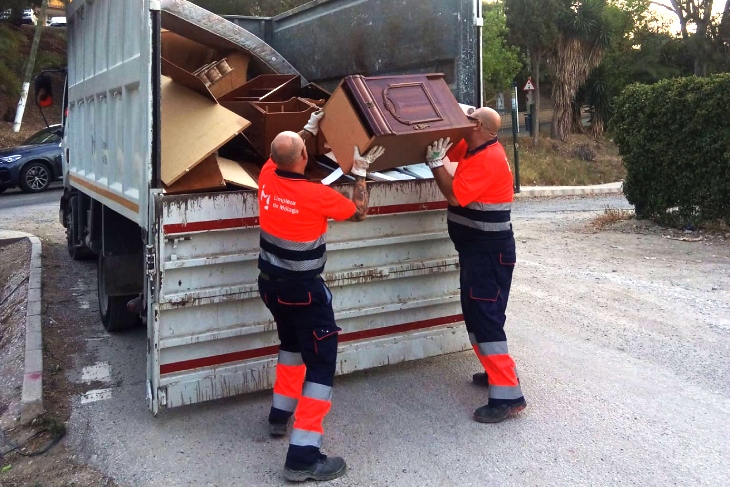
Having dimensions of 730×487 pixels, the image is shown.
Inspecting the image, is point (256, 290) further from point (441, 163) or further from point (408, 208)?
point (441, 163)

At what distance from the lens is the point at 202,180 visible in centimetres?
410

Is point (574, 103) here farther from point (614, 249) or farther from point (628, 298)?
point (628, 298)

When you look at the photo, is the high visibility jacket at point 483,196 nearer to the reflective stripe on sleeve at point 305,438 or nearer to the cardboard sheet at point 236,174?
the cardboard sheet at point 236,174

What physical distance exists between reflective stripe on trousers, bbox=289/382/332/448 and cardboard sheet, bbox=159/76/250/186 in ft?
4.66

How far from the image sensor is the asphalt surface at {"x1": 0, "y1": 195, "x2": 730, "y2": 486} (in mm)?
3635

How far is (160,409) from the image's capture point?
443 centimetres

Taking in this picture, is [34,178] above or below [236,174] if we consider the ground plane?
above

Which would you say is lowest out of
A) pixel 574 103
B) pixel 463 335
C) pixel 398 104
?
pixel 463 335

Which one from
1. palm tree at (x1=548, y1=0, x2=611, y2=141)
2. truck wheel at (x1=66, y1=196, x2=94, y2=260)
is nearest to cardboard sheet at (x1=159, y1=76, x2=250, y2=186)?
truck wheel at (x1=66, y1=196, x2=94, y2=260)

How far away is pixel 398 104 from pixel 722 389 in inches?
110

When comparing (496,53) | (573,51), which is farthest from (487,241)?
(573,51)

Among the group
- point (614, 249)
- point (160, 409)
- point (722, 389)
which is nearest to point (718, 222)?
point (614, 249)

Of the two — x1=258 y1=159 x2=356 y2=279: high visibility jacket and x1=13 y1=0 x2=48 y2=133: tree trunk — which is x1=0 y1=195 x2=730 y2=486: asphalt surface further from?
x1=13 y1=0 x2=48 y2=133: tree trunk

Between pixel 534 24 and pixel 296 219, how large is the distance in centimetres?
2170
